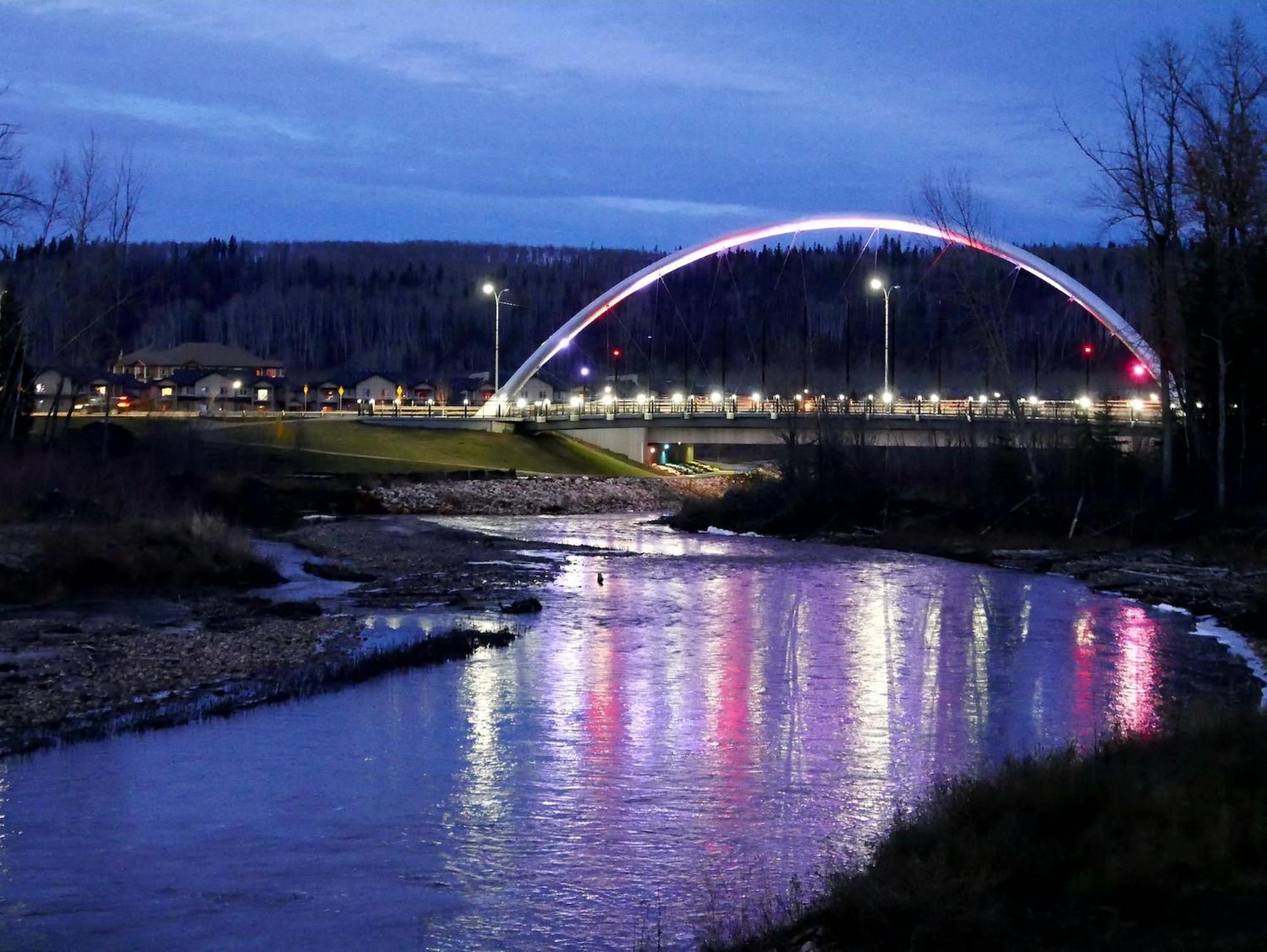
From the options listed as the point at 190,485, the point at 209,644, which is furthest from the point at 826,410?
the point at 209,644

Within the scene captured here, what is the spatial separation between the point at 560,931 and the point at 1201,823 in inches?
175

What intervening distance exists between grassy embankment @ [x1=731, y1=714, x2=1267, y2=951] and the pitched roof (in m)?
158

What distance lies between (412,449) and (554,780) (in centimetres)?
6051

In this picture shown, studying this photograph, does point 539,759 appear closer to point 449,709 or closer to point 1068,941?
point 449,709

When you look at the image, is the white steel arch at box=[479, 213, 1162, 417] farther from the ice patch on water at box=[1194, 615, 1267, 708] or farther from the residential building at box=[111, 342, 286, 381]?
the residential building at box=[111, 342, 286, 381]

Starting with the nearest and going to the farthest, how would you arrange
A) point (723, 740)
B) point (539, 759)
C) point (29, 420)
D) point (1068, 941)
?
point (1068, 941) → point (539, 759) → point (723, 740) → point (29, 420)

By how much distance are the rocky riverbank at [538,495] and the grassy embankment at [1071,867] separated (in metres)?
48.7

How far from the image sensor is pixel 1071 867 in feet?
30.0

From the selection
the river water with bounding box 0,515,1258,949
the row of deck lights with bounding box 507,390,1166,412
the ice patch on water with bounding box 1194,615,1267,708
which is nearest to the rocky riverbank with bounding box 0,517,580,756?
the river water with bounding box 0,515,1258,949

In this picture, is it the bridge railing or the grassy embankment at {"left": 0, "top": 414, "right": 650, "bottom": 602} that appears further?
the bridge railing

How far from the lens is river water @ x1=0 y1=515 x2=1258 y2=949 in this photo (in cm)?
1034

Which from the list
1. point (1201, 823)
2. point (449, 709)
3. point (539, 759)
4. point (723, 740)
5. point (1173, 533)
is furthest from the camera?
point (1173, 533)

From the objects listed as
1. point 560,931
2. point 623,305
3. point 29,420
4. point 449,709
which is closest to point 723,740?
point 449,709

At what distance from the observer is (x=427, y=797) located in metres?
13.4
